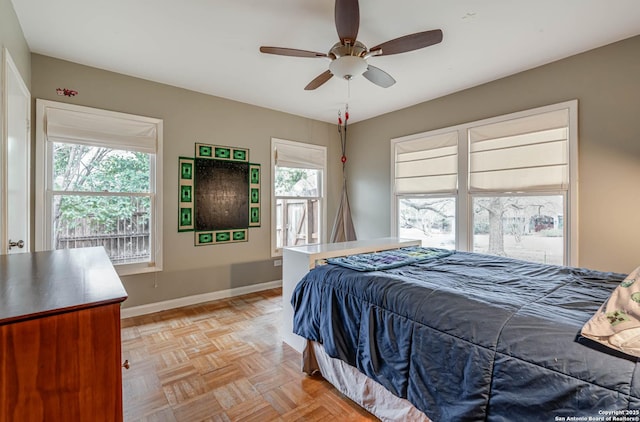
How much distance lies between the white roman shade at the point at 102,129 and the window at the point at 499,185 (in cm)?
320

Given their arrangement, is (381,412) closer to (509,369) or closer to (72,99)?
(509,369)

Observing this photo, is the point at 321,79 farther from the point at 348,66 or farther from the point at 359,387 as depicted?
the point at 359,387

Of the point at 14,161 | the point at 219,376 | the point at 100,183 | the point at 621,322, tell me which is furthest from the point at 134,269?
the point at 621,322

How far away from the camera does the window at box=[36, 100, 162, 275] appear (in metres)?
2.78

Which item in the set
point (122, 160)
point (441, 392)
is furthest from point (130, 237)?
point (441, 392)

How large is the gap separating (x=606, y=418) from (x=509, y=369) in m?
0.26

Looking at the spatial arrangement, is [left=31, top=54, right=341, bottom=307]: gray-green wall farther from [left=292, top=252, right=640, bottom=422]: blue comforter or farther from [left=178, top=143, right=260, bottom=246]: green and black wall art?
[left=292, top=252, right=640, bottom=422]: blue comforter

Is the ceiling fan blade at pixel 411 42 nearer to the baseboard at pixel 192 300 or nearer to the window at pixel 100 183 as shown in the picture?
the window at pixel 100 183

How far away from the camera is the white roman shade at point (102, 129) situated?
279cm

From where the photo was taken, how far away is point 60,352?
2.53 ft

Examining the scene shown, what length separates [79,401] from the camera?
797mm

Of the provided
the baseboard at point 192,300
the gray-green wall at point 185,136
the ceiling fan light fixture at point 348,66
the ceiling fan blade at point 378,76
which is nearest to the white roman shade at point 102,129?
the gray-green wall at point 185,136

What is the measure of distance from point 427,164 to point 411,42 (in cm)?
216

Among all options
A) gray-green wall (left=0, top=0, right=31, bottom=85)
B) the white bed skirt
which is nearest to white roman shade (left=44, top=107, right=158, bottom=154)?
gray-green wall (left=0, top=0, right=31, bottom=85)
